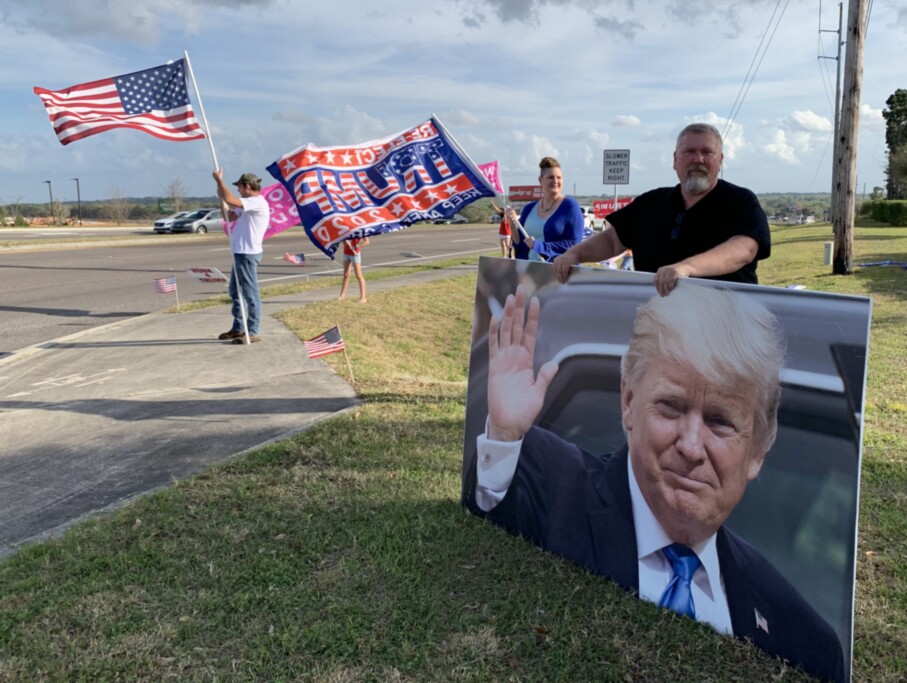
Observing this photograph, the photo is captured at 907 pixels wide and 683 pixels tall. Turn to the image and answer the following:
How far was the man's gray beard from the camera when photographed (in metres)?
3.32

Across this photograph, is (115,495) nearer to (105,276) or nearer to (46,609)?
(46,609)

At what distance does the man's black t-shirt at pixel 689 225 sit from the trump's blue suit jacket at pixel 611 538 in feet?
3.24

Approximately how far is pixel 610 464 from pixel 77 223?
57.3m

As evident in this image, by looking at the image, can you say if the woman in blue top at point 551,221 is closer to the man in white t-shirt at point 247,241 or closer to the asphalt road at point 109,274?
the man in white t-shirt at point 247,241

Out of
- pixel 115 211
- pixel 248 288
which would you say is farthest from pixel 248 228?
pixel 115 211

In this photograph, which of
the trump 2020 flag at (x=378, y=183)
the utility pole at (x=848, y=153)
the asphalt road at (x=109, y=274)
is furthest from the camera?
the utility pole at (x=848, y=153)

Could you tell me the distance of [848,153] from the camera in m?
17.0

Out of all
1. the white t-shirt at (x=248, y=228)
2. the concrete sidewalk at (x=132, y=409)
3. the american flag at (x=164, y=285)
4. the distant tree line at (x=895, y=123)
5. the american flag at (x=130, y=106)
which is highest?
the distant tree line at (x=895, y=123)

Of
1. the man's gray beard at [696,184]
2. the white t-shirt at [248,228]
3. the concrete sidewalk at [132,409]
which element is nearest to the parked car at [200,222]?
the concrete sidewalk at [132,409]

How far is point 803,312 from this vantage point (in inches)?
102

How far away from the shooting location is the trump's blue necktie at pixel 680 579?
10.0ft

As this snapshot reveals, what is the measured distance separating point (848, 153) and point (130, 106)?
15650 mm

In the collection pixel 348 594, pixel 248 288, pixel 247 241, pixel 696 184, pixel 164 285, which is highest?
pixel 696 184

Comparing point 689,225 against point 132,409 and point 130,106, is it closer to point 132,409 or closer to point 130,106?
point 132,409
